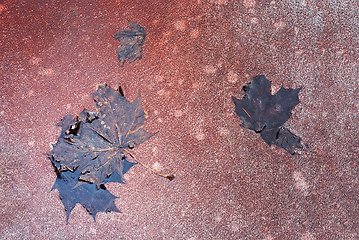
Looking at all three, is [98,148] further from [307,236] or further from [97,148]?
[307,236]

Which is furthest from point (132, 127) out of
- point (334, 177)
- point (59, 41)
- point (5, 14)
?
point (334, 177)

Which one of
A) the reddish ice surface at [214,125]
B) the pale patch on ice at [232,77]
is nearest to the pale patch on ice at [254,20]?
the reddish ice surface at [214,125]

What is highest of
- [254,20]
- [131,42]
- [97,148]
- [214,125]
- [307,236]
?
[254,20]

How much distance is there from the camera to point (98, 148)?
1.37 metres

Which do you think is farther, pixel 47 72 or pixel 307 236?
pixel 47 72

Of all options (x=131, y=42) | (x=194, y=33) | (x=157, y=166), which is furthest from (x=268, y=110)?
(x=131, y=42)

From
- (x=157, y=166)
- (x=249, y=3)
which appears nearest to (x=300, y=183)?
(x=157, y=166)

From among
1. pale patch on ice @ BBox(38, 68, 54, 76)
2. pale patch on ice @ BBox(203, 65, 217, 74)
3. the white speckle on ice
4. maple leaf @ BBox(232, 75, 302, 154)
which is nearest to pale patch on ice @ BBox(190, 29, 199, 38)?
pale patch on ice @ BBox(203, 65, 217, 74)

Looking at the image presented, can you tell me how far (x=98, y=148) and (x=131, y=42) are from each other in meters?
0.75

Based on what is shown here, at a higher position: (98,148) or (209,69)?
(209,69)

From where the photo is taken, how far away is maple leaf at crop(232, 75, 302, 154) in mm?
1348

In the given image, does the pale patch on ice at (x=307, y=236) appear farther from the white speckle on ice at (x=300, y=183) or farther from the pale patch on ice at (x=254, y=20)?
the pale patch on ice at (x=254, y=20)

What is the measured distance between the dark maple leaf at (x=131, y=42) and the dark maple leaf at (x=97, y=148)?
251 mm

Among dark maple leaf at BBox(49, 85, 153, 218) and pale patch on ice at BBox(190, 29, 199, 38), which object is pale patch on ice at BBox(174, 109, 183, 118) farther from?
pale patch on ice at BBox(190, 29, 199, 38)
